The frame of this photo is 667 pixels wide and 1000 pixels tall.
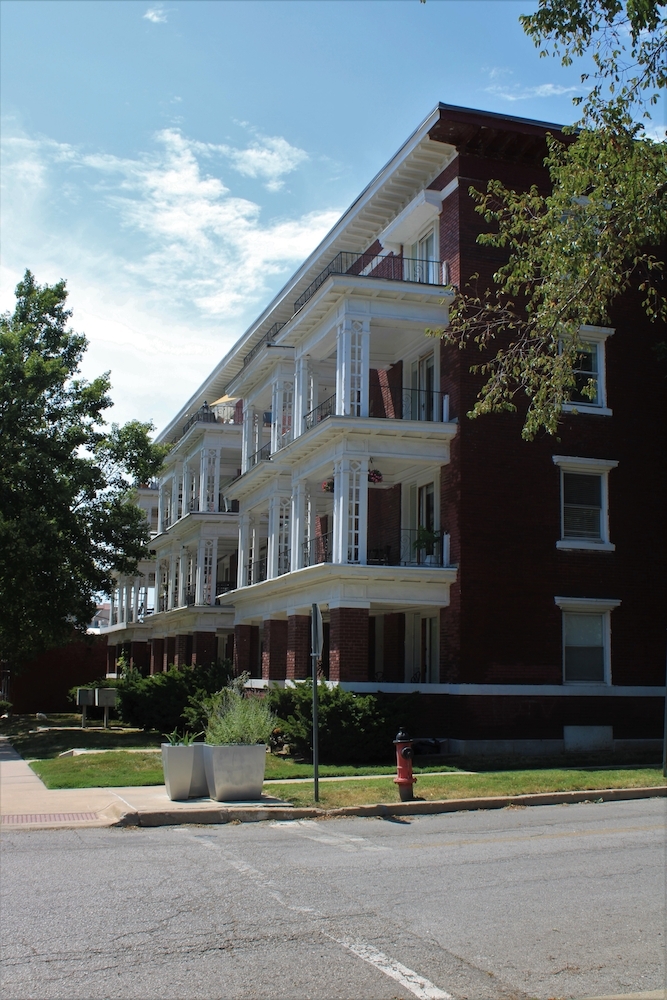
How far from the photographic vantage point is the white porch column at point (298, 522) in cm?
2534

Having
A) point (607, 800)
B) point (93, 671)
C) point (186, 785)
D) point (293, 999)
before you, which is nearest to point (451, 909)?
point (293, 999)

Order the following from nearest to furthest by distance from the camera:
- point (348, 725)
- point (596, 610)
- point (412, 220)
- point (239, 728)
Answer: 1. point (239, 728)
2. point (348, 725)
3. point (596, 610)
4. point (412, 220)

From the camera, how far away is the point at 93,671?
46594mm

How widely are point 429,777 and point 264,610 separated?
12.7 metres

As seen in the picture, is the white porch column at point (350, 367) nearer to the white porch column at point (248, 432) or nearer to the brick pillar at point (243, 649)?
the white porch column at point (248, 432)

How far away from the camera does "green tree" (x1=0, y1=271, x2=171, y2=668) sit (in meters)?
28.5

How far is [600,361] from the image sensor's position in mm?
24031

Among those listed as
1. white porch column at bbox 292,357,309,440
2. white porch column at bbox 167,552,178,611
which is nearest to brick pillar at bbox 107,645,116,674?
white porch column at bbox 167,552,178,611

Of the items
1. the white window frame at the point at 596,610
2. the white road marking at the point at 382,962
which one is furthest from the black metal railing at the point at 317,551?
the white road marking at the point at 382,962

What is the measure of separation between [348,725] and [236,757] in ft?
17.7

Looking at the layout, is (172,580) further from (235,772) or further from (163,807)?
(163,807)

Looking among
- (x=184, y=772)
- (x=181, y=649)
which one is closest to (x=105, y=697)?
(x=181, y=649)

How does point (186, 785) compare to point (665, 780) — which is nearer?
point (186, 785)

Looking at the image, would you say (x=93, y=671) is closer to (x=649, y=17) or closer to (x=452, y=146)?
(x=452, y=146)
